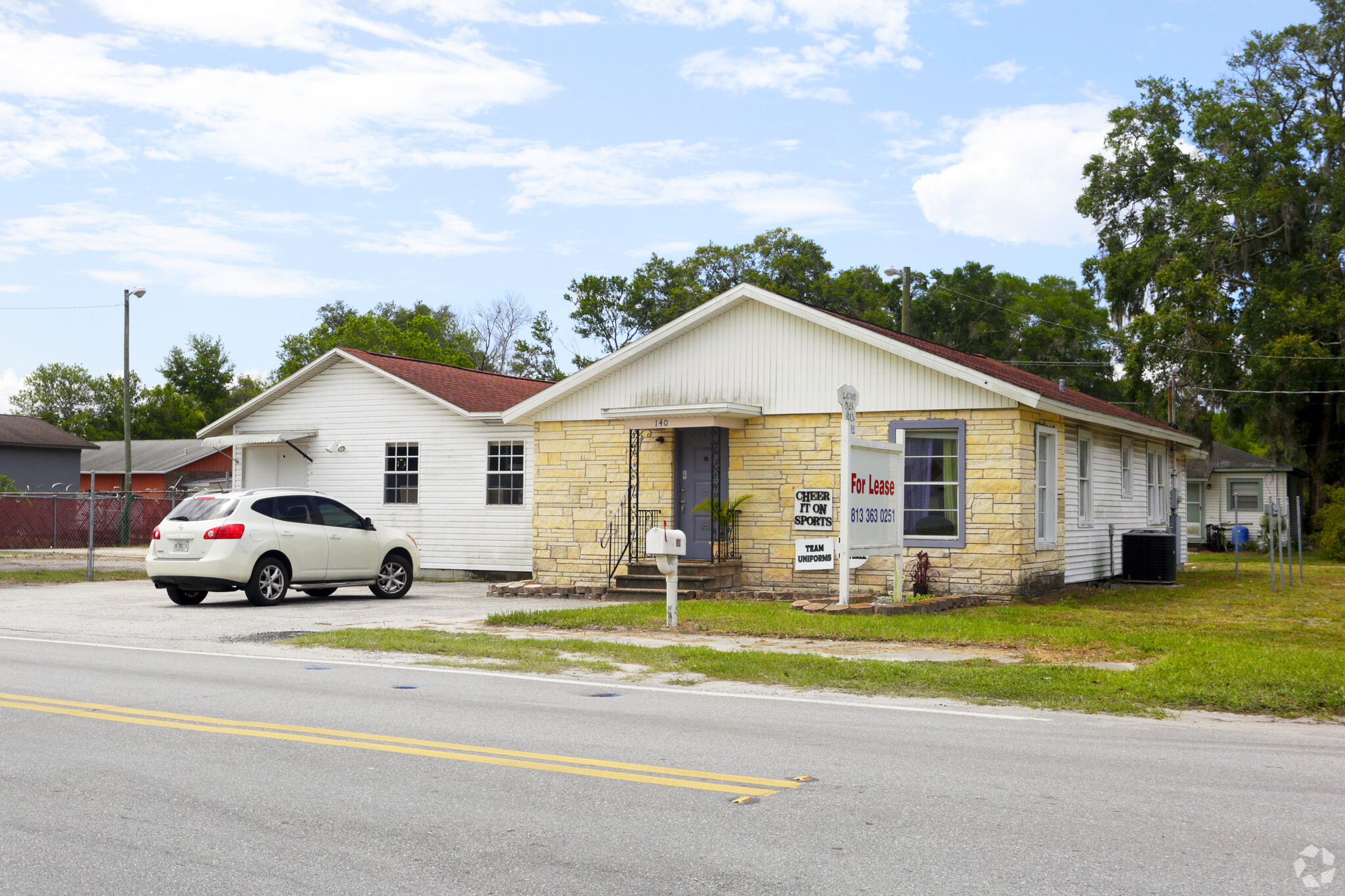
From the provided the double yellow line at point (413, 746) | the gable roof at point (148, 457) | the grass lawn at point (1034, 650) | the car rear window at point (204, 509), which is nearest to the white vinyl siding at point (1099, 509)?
the grass lawn at point (1034, 650)

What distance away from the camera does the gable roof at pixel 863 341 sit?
17.5 m

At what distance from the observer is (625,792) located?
19.7 ft

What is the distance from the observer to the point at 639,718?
323 inches

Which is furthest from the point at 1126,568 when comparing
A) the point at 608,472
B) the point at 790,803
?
the point at 790,803

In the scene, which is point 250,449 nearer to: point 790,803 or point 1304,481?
point 790,803

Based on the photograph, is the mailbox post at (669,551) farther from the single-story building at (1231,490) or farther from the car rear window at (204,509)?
the single-story building at (1231,490)

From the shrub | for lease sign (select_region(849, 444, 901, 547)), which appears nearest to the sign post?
for lease sign (select_region(849, 444, 901, 547))

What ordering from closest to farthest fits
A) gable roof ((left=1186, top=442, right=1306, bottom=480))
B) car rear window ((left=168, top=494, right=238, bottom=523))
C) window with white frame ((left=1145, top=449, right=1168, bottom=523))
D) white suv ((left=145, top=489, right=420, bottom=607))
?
1. white suv ((left=145, top=489, right=420, bottom=607))
2. car rear window ((left=168, top=494, right=238, bottom=523))
3. window with white frame ((left=1145, top=449, right=1168, bottom=523))
4. gable roof ((left=1186, top=442, right=1306, bottom=480))

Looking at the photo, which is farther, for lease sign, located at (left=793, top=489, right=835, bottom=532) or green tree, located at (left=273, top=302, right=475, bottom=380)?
green tree, located at (left=273, top=302, right=475, bottom=380)

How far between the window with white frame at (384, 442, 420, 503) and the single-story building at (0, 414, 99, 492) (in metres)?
23.2

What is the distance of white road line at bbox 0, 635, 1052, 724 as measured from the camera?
28.6ft

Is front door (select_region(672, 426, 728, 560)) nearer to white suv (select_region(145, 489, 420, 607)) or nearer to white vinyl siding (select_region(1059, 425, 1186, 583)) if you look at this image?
white suv (select_region(145, 489, 420, 607))

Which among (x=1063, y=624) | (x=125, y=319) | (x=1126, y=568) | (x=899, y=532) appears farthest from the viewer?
(x=125, y=319)

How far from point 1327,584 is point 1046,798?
19.9 meters
